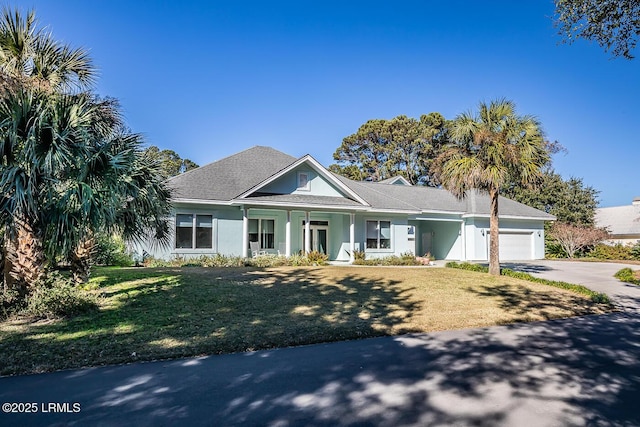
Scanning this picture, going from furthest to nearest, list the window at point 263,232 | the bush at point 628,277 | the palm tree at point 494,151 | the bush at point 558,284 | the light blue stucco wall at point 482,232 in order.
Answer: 1. the light blue stucco wall at point 482,232
2. the window at point 263,232
3. the bush at point 628,277
4. the palm tree at point 494,151
5. the bush at point 558,284

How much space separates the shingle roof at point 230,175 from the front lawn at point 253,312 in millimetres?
5829

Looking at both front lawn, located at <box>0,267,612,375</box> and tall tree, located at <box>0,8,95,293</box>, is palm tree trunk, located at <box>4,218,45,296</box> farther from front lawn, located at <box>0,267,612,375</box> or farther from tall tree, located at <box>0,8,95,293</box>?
front lawn, located at <box>0,267,612,375</box>

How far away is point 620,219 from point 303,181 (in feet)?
129

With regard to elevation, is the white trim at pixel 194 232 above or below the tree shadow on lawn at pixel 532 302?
above

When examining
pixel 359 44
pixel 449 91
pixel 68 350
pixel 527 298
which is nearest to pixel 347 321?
pixel 68 350

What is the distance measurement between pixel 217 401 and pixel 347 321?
4.68 metres

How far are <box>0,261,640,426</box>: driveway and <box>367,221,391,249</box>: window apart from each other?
16494 millimetres

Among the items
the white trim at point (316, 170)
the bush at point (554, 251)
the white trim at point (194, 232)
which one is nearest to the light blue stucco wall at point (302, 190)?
the white trim at point (316, 170)

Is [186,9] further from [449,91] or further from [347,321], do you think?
[449,91]

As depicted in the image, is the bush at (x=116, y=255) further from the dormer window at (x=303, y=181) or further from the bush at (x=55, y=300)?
the bush at (x=55, y=300)

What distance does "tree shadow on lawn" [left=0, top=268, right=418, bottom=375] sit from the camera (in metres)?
6.10

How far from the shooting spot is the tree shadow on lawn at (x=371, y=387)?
4000 millimetres

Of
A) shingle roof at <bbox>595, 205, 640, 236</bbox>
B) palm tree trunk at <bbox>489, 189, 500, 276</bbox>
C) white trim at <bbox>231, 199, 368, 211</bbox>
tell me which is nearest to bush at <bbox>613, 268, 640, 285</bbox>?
palm tree trunk at <bbox>489, 189, 500, 276</bbox>

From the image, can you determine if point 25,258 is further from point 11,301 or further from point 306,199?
point 306,199
